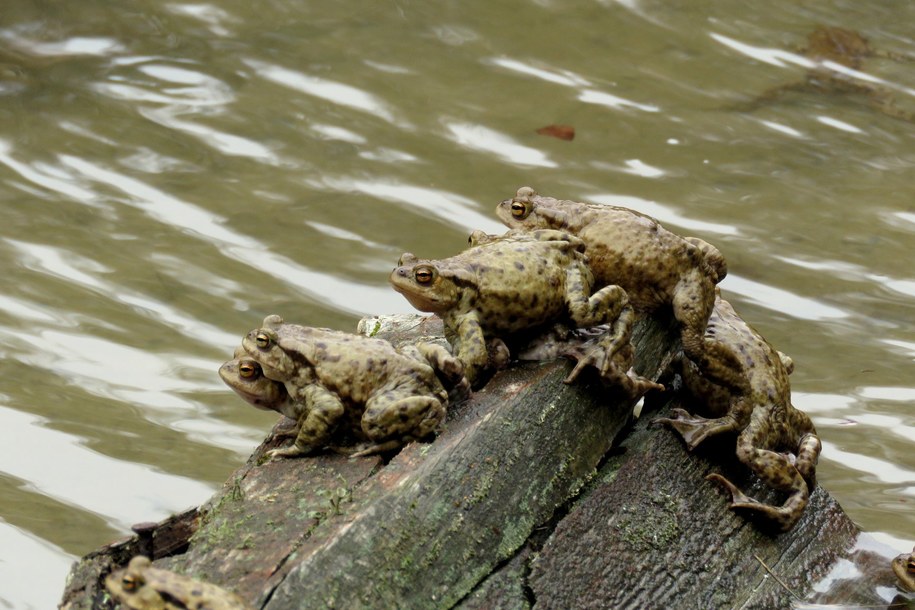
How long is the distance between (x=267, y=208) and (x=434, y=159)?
151 centimetres

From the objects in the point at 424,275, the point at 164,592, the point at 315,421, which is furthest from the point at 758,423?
the point at 164,592

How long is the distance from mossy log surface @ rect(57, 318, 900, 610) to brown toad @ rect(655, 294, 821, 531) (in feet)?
0.27

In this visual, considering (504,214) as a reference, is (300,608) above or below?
below

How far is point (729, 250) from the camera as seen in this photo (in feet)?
29.2

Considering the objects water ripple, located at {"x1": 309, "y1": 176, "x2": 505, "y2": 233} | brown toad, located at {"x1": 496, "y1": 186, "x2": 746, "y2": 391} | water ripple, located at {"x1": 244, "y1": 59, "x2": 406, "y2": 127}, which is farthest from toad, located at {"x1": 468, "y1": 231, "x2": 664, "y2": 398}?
water ripple, located at {"x1": 244, "y1": 59, "x2": 406, "y2": 127}

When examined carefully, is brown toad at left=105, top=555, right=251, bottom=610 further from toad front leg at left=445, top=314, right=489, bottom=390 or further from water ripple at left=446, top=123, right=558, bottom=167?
water ripple at left=446, top=123, right=558, bottom=167

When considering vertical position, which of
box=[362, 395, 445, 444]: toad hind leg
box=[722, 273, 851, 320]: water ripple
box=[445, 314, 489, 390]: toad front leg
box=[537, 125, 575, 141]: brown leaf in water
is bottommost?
box=[722, 273, 851, 320]: water ripple

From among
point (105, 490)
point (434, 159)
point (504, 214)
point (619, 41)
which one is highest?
point (504, 214)

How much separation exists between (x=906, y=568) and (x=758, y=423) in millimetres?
761

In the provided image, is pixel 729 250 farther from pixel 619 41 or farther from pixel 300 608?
pixel 300 608

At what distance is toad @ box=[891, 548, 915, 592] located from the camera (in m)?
4.52

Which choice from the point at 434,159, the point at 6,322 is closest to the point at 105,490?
the point at 6,322

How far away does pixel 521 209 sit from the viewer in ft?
15.8

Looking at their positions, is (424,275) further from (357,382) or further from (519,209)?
(519,209)
